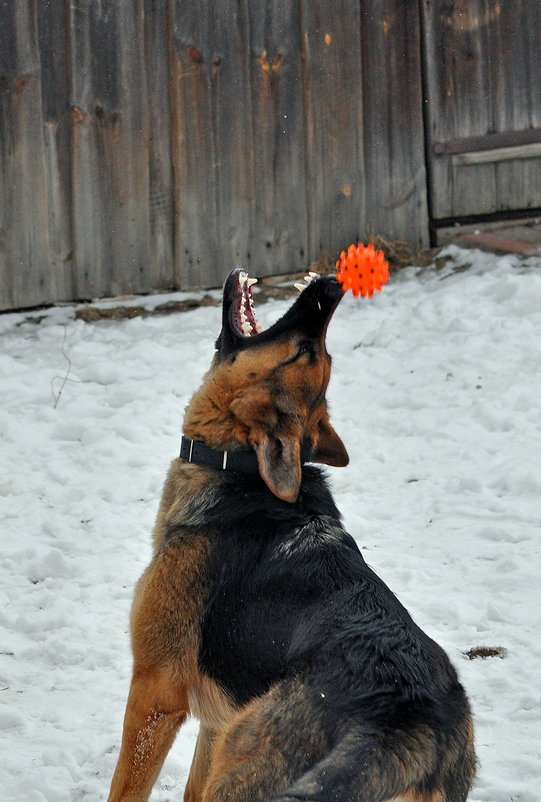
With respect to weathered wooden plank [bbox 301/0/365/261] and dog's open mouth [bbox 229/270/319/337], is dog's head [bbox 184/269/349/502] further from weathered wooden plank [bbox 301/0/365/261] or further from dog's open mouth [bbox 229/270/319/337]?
weathered wooden plank [bbox 301/0/365/261]

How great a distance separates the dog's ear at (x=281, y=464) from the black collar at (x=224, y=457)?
0.08m

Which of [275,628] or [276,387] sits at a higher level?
[276,387]

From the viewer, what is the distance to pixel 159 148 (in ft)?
24.7

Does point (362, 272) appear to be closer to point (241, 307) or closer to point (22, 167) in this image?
point (241, 307)

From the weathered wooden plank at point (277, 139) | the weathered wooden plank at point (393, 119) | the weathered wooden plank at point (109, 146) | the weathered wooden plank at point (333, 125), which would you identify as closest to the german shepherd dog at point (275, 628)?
the weathered wooden plank at point (109, 146)

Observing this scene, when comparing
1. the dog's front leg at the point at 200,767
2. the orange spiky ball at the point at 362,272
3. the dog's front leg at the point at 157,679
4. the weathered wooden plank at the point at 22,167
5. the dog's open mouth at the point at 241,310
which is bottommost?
the dog's front leg at the point at 200,767

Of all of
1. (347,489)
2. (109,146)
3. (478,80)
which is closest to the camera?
(347,489)

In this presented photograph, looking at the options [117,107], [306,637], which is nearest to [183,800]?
[306,637]

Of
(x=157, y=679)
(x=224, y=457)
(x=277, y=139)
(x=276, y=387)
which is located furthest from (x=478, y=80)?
(x=157, y=679)

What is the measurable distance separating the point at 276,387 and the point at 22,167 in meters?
4.20

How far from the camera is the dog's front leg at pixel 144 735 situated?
336 cm

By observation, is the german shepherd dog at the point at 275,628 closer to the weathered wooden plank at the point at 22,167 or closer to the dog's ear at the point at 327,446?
the dog's ear at the point at 327,446

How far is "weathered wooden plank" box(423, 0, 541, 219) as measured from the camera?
810 cm

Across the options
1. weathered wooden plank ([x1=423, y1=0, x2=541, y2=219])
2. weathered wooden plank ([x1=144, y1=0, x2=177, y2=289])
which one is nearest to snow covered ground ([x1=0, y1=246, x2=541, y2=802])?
weathered wooden plank ([x1=144, y1=0, x2=177, y2=289])
